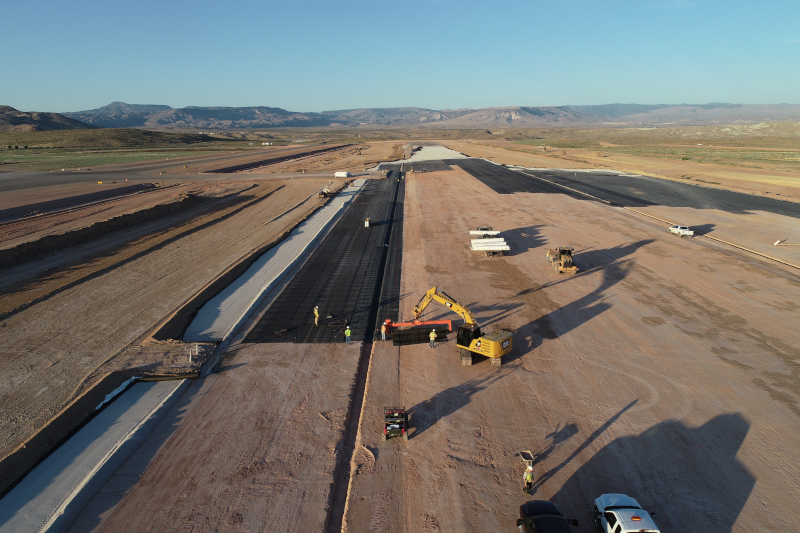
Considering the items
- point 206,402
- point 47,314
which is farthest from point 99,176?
point 206,402

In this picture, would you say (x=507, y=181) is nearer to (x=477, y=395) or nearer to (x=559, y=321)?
(x=559, y=321)

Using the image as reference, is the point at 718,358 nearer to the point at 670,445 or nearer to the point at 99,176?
the point at 670,445

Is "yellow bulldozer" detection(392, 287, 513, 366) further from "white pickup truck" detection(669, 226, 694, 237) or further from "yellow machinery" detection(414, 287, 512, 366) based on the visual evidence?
"white pickup truck" detection(669, 226, 694, 237)

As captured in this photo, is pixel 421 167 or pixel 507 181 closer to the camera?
pixel 507 181

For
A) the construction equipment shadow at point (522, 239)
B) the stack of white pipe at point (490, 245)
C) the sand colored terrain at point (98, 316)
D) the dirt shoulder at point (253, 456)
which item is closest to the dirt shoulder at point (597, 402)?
the dirt shoulder at point (253, 456)

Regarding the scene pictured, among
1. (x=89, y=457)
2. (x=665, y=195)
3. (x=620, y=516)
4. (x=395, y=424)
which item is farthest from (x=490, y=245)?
(x=665, y=195)
